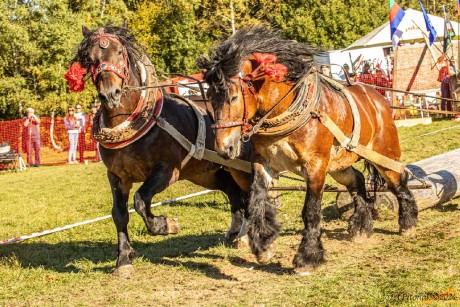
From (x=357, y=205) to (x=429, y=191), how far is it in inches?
46.8

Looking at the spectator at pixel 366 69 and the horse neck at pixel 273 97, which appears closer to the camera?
the horse neck at pixel 273 97

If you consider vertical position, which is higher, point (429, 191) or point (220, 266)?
point (429, 191)

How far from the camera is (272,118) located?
18.7ft

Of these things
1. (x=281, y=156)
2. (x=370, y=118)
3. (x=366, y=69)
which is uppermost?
(x=366, y=69)

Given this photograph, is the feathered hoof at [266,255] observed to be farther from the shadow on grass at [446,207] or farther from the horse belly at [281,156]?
the shadow on grass at [446,207]

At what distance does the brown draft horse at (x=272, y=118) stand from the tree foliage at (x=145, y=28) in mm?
23562

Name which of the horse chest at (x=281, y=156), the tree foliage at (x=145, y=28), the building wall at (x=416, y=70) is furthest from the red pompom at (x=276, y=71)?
the tree foliage at (x=145, y=28)

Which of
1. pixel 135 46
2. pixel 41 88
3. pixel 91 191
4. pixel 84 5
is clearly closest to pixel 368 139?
pixel 135 46

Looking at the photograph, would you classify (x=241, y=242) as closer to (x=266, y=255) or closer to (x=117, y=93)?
(x=266, y=255)

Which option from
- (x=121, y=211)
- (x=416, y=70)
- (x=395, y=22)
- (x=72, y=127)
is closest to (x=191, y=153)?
(x=121, y=211)

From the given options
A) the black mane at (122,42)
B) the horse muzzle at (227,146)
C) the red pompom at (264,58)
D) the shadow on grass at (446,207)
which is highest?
the black mane at (122,42)

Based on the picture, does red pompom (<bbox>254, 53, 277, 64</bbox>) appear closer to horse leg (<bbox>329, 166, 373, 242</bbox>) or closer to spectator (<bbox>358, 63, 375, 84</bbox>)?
horse leg (<bbox>329, 166, 373, 242</bbox>)

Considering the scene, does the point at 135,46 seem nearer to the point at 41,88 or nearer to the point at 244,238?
the point at 244,238

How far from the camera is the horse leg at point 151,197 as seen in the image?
20.7ft
